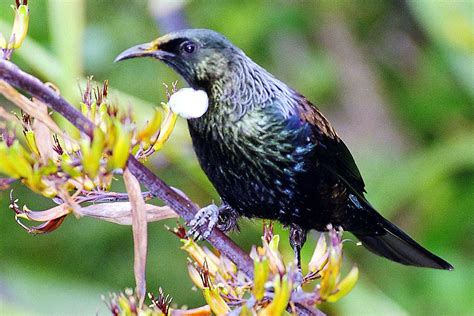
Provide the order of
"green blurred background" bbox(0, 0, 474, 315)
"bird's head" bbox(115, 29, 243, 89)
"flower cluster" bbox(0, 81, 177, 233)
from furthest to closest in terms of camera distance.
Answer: "green blurred background" bbox(0, 0, 474, 315) → "bird's head" bbox(115, 29, 243, 89) → "flower cluster" bbox(0, 81, 177, 233)

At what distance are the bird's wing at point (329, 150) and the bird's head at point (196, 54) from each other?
0.21 m

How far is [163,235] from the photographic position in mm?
3438

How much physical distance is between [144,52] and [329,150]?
495 millimetres

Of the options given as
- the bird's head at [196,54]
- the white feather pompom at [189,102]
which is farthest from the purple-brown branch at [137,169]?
the bird's head at [196,54]

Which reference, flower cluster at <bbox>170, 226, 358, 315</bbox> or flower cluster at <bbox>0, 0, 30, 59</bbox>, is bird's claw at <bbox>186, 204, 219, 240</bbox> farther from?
flower cluster at <bbox>0, 0, 30, 59</bbox>

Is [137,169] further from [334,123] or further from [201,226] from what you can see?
[334,123]

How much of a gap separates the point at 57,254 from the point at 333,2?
1.54m

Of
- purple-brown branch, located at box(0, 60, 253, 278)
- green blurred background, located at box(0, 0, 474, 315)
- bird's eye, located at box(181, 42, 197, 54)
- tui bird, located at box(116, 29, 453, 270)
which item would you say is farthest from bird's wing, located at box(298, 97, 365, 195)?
green blurred background, located at box(0, 0, 474, 315)

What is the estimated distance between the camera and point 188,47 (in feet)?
4.91

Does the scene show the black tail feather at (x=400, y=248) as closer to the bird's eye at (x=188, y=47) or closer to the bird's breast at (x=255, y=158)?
the bird's breast at (x=255, y=158)

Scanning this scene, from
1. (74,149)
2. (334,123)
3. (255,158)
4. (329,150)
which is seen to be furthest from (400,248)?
(334,123)

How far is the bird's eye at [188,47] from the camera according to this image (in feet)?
4.90

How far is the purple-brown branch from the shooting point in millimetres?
1090

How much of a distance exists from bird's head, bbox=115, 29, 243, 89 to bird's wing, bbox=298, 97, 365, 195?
0.21m
